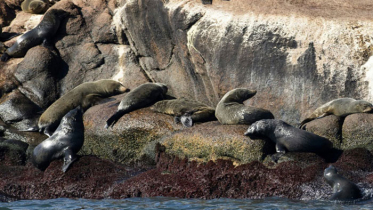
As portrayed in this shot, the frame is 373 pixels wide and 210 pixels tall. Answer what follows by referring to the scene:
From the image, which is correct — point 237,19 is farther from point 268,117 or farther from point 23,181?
point 23,181

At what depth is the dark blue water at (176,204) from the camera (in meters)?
8.51

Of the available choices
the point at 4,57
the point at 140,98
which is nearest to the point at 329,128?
the point at 140,98

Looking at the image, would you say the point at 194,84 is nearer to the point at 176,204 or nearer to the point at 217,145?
the point at 217,145

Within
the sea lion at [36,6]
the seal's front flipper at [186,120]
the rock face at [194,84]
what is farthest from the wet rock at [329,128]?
the sea lion at [36,6]

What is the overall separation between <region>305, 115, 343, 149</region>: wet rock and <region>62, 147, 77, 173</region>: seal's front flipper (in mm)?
3793

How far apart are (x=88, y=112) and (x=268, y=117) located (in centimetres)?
328

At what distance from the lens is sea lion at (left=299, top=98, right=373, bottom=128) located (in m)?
11.4

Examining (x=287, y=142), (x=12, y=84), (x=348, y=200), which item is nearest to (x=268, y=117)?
(x=287, y=142)

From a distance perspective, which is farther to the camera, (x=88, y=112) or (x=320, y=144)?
(x=88, y=112)

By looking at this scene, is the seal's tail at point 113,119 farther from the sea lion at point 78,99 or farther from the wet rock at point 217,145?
the sea lion at point 78,99

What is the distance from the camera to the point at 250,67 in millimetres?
12719

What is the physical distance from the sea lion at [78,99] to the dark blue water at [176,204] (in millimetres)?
3471

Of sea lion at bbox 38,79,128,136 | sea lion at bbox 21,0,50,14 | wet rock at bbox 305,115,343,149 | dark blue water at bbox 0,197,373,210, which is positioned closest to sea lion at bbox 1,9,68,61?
sea lion at bbox 21,0,50,14

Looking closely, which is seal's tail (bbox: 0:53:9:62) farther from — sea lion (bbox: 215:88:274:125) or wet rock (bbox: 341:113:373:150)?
wet rock (bbox: 341:113:373:150)
